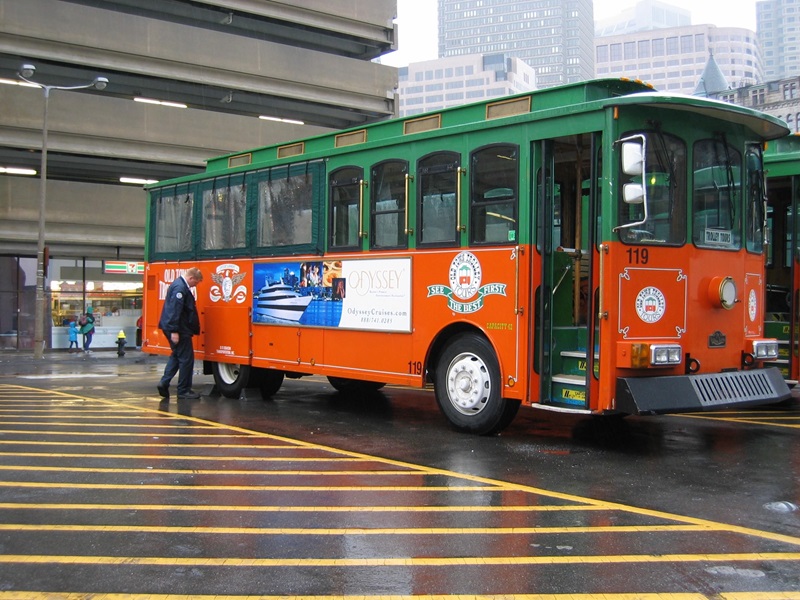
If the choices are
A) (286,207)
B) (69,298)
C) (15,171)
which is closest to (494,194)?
(286,207)

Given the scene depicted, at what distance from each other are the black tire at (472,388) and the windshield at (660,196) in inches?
77.9

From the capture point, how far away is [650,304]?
317 inches

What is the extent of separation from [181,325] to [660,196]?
736 cm

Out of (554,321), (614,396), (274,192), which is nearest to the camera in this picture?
(614,396)

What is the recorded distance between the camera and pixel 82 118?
3197cm

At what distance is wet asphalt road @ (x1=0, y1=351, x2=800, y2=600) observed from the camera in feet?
15.4

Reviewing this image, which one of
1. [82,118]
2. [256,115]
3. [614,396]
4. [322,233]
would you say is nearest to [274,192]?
[322,233]

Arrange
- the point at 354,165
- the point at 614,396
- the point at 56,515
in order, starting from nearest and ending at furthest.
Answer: the point at 56,515 < the point at 614,396 < the point at 354,165

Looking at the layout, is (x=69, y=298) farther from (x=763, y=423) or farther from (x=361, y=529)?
(x=361, y=529)

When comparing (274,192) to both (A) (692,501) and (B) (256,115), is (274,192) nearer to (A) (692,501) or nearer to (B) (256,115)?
(A) (692,501)

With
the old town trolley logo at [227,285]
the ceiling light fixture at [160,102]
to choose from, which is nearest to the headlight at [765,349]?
the old town trolley logo at [227,285]

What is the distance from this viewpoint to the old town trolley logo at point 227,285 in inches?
500

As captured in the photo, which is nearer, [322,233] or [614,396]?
[614,396]

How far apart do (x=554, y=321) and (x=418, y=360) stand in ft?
5.85
